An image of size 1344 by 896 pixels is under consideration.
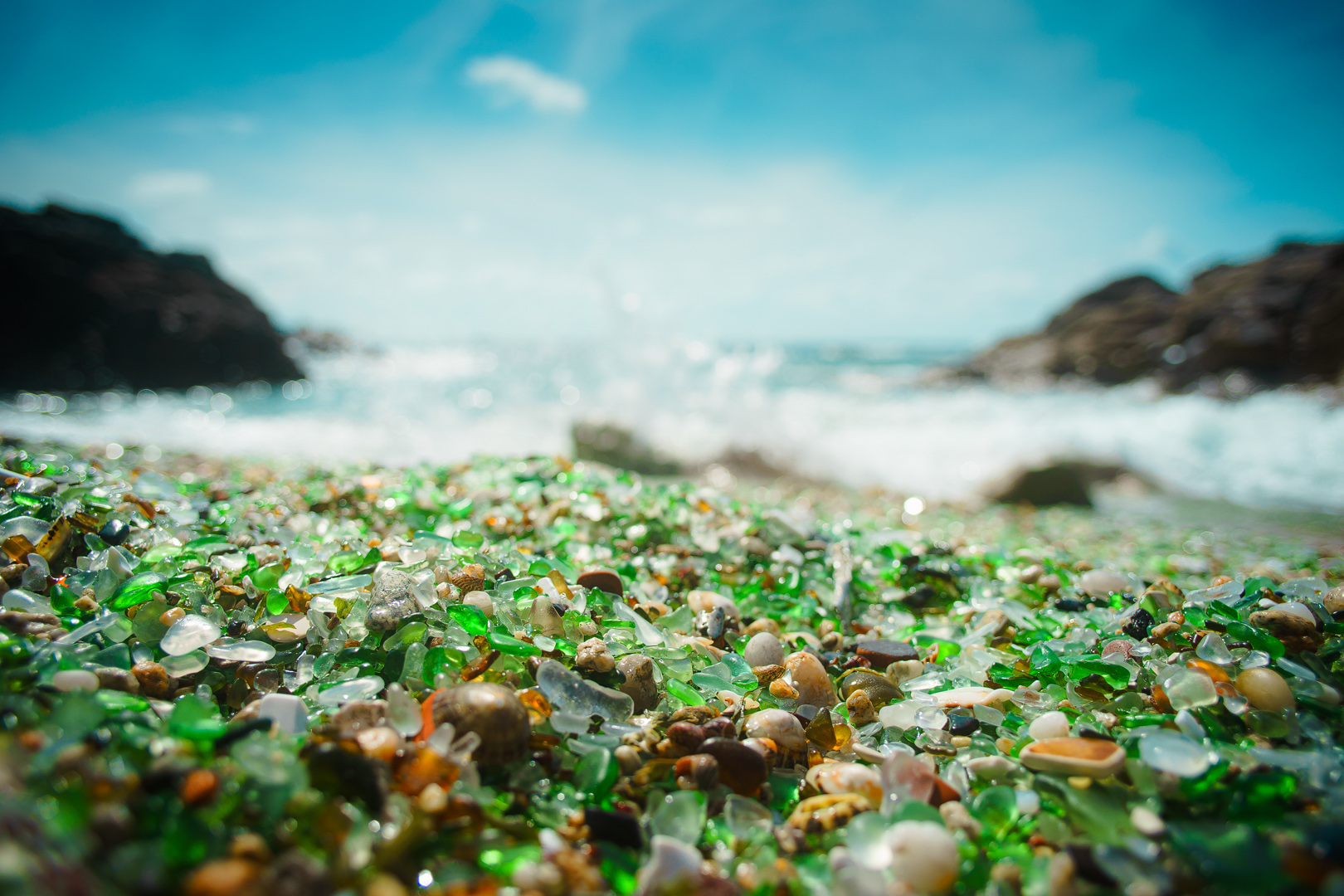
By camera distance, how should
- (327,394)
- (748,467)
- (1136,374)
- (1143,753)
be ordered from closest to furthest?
1. (1143,753)
2. (748,467)
3. (327,394)
4. (1136,374)

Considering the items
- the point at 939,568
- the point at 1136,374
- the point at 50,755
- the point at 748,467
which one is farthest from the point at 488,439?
the point at 1136,374

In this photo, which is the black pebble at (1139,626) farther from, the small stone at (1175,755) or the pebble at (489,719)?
the pebble at (489,719)

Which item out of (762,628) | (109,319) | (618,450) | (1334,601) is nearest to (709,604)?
(762,628)

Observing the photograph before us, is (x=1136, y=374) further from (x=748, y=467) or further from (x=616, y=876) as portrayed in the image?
(x=616, y=876)

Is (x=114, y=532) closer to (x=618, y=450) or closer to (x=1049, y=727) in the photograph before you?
(x=1049, y=727)

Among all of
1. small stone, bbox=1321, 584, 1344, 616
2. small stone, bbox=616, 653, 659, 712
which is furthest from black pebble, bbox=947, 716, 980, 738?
small stone, bbox=1321, 584, 1344, 616

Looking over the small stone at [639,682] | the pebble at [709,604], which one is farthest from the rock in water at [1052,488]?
the small stone at [639,682]
